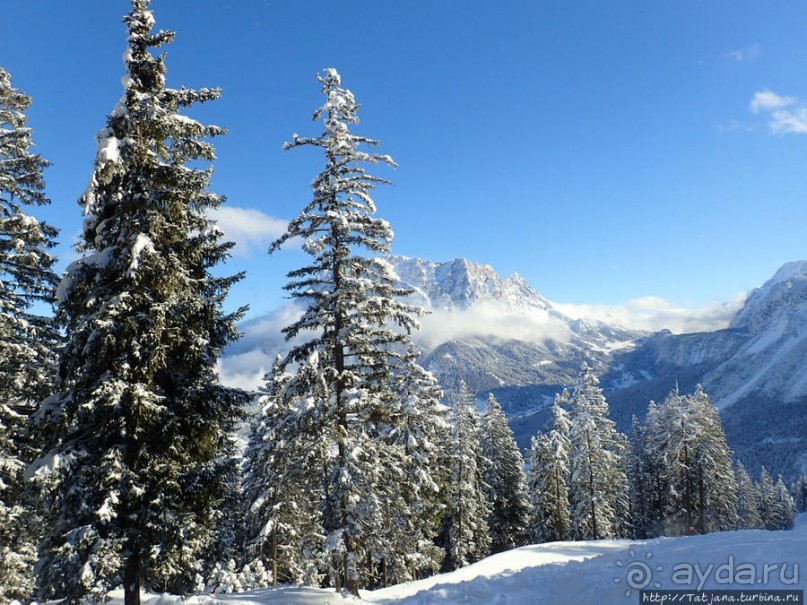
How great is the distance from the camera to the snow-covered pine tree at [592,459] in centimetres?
4012

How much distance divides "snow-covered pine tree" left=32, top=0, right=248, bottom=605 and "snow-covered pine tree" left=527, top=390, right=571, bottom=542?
125ft

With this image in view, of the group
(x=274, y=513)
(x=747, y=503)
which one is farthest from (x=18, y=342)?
(x=747, y=503)

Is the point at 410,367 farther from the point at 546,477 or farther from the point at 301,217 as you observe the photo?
the point at 546,477

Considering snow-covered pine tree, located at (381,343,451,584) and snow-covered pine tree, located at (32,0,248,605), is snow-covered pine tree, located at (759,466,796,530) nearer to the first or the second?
snow-covered pine tree, located at (381,343,451,584)

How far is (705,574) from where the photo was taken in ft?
32.3

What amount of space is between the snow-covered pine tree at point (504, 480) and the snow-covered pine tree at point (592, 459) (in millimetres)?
5398

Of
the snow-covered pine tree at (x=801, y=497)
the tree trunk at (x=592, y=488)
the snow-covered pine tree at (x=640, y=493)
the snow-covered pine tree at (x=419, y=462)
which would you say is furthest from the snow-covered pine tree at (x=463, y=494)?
the snow-covered pine tree at (x=801, y=497)

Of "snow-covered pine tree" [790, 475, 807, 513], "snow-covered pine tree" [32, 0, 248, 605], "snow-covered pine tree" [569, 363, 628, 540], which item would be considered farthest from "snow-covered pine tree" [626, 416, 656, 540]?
"snow-covered pine tree" [790, 475, 807, 513]

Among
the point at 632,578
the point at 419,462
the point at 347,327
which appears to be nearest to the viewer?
the point at 632,578

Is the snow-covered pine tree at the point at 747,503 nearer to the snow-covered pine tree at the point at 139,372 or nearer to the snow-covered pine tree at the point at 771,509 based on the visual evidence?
the snow-covered pine tree at the point at 771,509

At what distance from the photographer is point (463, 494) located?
37.1m

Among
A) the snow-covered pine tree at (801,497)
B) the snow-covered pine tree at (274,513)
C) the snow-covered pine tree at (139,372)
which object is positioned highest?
the snow-covered pine tree at (139,372)

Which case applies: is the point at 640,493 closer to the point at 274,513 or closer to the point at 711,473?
the point at 711,473

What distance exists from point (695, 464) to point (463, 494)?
21.5 meters
